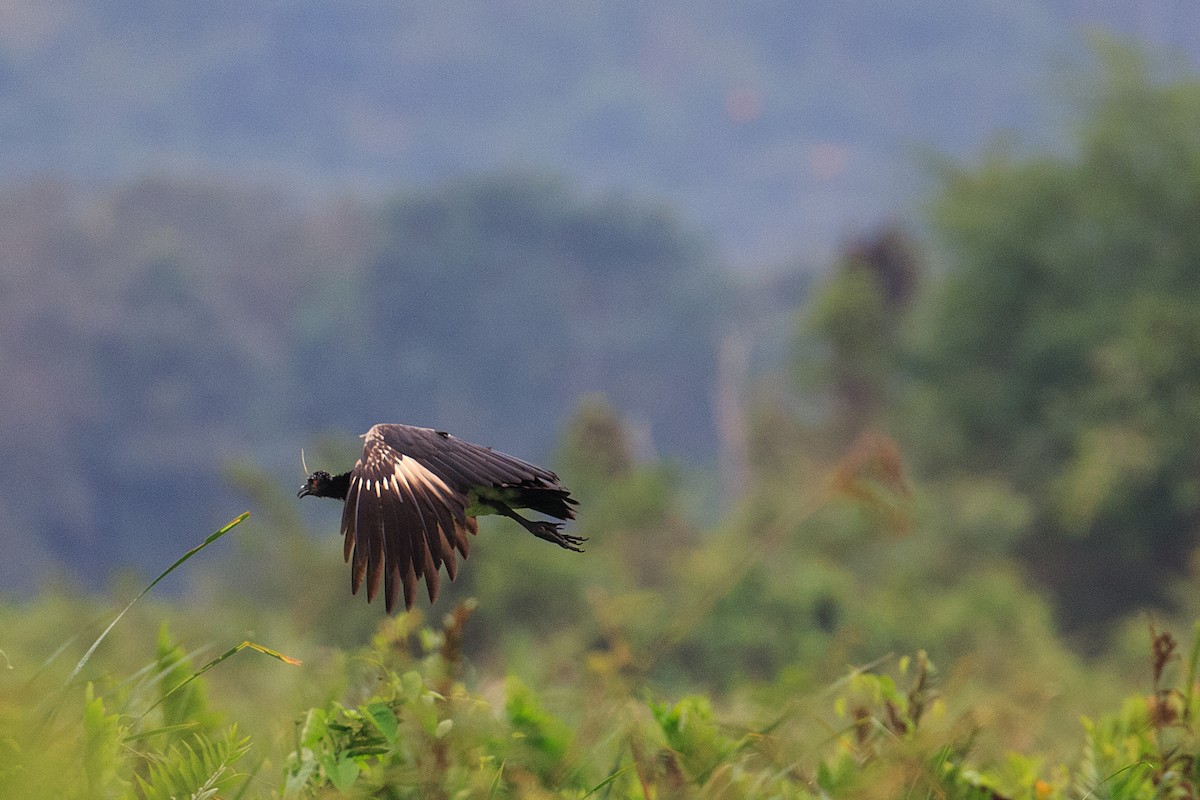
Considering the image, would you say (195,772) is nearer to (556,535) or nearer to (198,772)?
(198,772)

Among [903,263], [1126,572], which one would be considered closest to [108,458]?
[903,263]

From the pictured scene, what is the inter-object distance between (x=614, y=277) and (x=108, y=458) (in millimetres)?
19178

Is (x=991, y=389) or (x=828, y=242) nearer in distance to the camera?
(x=991, y=389)

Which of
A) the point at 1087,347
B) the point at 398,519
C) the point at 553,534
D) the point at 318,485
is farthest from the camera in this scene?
the point at 1087,347

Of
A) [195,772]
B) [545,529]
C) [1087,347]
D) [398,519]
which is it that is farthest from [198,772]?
[1087,347]

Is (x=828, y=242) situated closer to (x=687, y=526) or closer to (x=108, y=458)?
(x=108, y=458)

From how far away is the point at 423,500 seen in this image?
1660mm

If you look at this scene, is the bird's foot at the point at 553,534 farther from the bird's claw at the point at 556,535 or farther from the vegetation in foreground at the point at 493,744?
the vegetation in foreground at the point at 493,744

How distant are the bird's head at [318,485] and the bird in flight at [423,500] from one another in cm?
25

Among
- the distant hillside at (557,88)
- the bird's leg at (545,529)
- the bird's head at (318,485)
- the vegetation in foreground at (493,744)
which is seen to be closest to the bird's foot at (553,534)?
the bird's leg at (545,529)

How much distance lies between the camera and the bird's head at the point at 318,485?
1972 millimetres

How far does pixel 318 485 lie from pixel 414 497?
369mm

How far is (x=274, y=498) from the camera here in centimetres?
1505

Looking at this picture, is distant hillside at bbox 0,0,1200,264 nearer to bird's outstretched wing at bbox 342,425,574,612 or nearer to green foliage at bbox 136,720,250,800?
bird's outstretched wing at bbox 342,425,574,612
